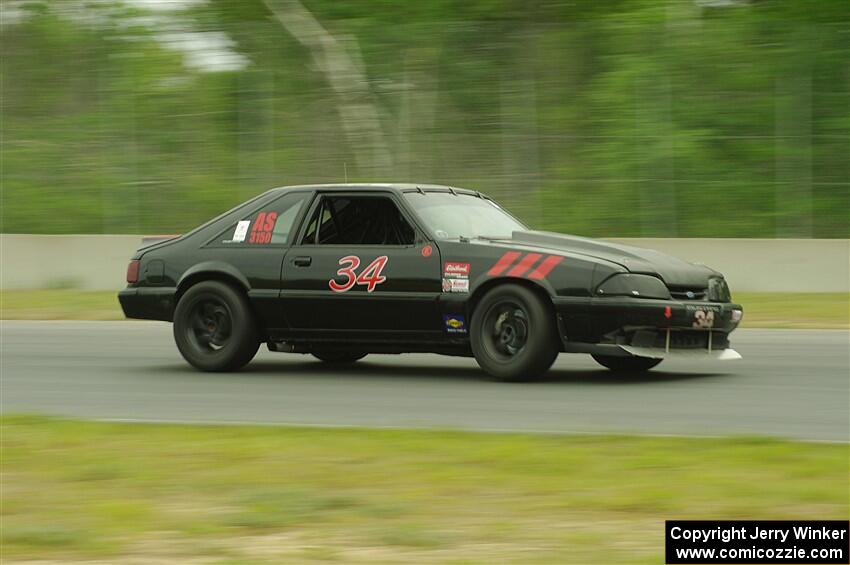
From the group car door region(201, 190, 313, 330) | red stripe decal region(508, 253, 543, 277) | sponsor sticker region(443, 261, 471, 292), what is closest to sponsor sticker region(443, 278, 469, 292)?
sponsor sticker region(443, 261, 471, 292)

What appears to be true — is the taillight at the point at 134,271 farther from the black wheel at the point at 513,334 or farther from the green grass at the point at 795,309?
the green grass at the point at 795,309

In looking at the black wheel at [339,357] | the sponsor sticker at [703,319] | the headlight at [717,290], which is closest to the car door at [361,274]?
the black wheel at [339,357]

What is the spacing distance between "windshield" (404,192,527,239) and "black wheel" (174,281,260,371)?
5.32ft

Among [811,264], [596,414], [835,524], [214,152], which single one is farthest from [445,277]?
[214,152]

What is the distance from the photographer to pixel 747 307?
1803cm

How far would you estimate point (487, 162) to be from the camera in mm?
20953

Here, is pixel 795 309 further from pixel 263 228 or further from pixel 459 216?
pixel 263 228

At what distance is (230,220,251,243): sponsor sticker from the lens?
1165cm

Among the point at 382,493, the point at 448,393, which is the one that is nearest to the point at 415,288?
the point at 448,393

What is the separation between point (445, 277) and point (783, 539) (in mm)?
5571

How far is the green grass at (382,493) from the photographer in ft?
18.2

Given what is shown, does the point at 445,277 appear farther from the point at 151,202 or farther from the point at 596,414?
the point at 151,202

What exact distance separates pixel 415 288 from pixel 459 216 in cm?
88

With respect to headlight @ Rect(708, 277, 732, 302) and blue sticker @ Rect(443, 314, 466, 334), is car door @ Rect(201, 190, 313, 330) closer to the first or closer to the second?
blue sticker @ Rect(443, 314, 466, 334)
